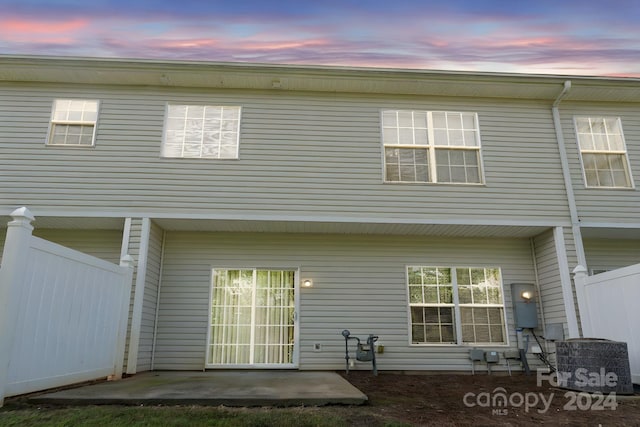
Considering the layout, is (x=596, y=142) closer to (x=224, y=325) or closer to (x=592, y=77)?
(x=592, y=77)

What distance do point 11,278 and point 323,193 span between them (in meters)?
4.39

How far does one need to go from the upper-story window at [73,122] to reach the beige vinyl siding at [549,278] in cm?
821

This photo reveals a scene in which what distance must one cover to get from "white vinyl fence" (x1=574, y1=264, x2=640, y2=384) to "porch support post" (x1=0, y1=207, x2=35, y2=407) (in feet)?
23.4

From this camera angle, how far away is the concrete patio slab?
3594 millimetres

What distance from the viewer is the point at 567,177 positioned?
23.0ft

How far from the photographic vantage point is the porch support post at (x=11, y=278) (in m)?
3.43

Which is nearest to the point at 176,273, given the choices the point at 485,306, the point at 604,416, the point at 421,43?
the point at 485,306

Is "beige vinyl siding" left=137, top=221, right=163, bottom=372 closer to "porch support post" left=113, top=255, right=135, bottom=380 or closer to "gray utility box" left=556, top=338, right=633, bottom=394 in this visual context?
"porch support post" left=113, top=255, right=135, bottom=380

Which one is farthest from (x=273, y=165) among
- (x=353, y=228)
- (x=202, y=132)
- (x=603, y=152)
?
(x=603, y=152)

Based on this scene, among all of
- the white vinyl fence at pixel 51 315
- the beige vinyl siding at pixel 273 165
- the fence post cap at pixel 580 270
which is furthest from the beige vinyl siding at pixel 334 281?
the white vinyl fence at pixel 51 315

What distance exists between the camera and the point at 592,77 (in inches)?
275

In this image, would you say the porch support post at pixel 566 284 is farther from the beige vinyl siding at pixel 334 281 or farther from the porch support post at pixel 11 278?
the porch support post at pixel 11 278

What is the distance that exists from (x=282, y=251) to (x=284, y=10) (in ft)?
17.9

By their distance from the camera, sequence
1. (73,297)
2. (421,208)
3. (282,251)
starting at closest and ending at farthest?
(73,297), (421,208), (282,251)
